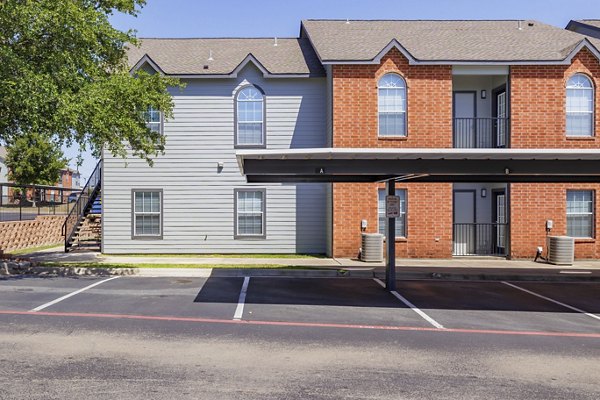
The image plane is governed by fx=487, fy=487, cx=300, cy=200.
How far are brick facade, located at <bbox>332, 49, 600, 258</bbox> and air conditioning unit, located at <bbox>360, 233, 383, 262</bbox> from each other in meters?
0.87

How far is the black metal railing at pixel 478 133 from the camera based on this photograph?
1955 cm

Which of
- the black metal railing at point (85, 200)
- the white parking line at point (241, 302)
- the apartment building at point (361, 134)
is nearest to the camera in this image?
the white parking line at point (241, 302)

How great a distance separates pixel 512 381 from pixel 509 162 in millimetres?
6044

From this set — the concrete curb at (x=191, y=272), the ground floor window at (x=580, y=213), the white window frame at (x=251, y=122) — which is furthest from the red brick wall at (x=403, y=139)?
the ground floor window at (x=580, y=213)

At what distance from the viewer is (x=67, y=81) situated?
1273cm

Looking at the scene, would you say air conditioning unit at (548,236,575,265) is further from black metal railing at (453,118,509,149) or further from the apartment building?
black metal railing at (453,118,509,149)

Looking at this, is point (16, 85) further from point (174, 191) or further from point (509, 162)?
point (509, 162)

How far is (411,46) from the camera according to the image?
19688 mm

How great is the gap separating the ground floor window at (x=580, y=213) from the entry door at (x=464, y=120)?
4.28 m

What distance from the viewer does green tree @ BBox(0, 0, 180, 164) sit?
1205 cm

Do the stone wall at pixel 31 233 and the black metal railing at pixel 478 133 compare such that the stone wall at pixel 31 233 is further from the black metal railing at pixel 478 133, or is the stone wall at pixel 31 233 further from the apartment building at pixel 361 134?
the black metal railing at pixel 478 133

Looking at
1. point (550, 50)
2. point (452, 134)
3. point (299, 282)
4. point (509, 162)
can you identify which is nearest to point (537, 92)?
point (550, 50)

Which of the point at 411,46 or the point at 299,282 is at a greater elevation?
the point at 411,46

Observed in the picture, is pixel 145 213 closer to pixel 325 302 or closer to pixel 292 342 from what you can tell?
pixel 325 302
